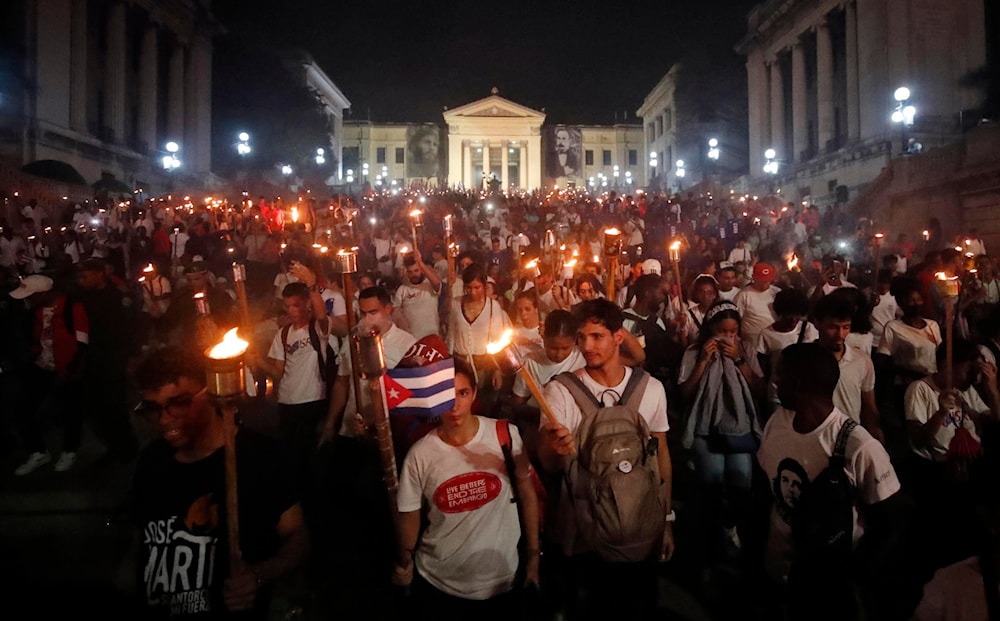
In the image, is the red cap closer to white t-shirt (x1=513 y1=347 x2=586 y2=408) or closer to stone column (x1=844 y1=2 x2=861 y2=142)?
white t-shirt (x1=513 y1=347 x2=586 y2=408)

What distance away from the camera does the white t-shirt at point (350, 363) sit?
14.8 ft

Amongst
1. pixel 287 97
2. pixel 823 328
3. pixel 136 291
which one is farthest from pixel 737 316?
pixel 287 97

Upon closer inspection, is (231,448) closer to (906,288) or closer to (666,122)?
(906,288)

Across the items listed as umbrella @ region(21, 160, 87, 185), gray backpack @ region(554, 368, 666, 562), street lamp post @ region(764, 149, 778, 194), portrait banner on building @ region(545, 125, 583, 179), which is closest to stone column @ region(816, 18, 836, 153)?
street lamp post @ region(764, 149, 778, 194)

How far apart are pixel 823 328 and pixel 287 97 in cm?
6348

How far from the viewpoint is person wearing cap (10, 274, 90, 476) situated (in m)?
5.77

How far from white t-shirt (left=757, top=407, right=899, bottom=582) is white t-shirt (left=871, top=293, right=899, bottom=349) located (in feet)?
16.1

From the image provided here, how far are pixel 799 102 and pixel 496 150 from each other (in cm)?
4865

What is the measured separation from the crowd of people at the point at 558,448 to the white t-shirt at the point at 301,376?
0.02 metres

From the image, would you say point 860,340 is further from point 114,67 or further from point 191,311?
point 114,67

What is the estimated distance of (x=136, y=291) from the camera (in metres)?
11.5

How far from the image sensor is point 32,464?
234 inches

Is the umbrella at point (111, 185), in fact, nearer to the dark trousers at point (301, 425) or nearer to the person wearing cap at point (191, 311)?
the person wearing cap at point (191, 311)

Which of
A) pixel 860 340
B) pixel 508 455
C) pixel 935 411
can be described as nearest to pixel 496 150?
pixel 860 340
